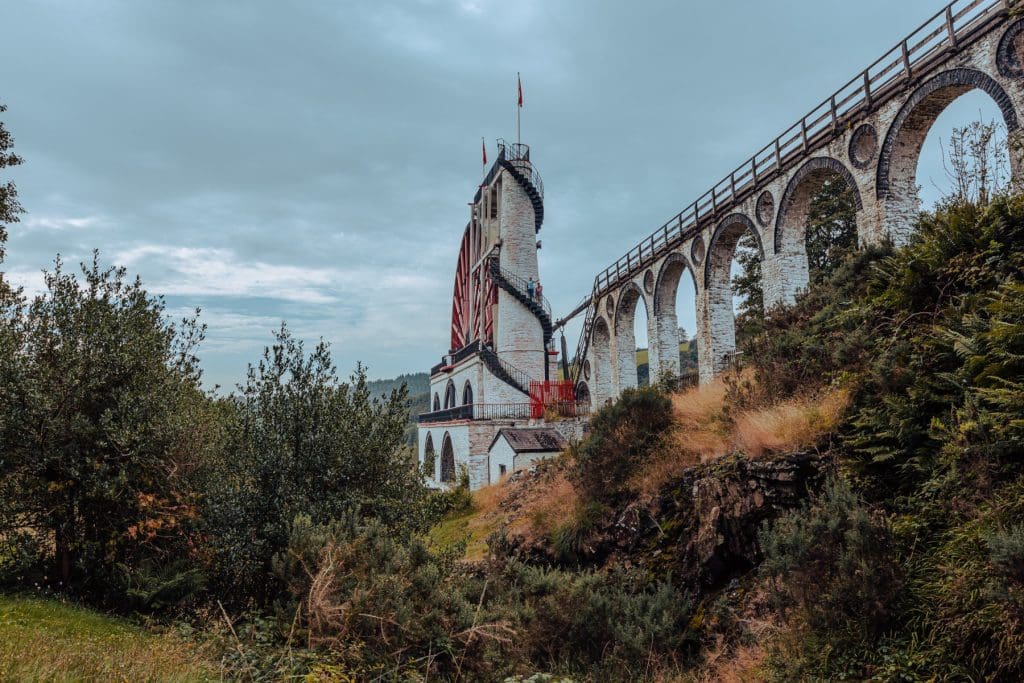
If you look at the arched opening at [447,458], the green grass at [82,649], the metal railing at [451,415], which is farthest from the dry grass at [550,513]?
the arched opening at [447,458]

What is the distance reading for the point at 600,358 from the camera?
2898 cm

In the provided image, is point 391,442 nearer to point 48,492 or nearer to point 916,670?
point 48,492

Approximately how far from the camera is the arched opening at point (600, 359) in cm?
2858

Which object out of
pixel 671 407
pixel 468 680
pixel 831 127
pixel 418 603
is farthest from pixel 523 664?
pixel 831 127

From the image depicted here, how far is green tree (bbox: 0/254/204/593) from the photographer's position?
26.0ft

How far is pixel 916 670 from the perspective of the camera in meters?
4.07

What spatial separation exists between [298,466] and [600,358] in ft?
74.4

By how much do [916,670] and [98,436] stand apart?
957 cm

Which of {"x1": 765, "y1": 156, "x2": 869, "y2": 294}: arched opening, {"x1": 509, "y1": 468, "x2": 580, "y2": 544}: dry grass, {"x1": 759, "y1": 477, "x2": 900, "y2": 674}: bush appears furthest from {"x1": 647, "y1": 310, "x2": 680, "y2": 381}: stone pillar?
{"x1": 759, "y1": 477, "x2": 900, "y2": 674}: bush

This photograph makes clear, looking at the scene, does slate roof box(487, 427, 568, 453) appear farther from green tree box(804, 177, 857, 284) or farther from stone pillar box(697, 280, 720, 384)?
green tree box(804, 177, 857, 284)

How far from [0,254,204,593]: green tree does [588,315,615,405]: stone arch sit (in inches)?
849

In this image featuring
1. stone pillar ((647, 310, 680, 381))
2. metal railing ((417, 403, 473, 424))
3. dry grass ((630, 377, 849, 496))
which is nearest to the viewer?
dry grass ((630, 377, 849, 496))

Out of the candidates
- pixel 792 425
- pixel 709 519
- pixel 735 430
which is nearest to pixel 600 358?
pixel 735 430

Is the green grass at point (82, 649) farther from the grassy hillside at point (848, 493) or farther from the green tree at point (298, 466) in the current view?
the grassy hillside at point (848, 493)
